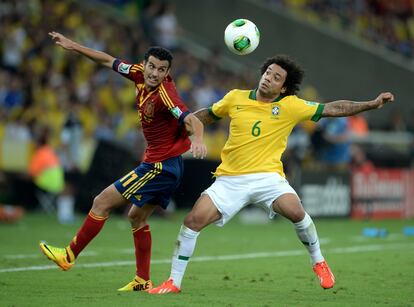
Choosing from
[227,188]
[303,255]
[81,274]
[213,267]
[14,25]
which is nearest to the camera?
[227,188]

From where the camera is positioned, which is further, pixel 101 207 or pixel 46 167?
pixel 46 167

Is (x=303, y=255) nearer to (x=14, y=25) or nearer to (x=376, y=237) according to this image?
(x=376, y=237)

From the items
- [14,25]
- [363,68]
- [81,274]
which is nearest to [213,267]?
[81,274]

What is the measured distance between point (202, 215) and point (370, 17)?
2542 cm

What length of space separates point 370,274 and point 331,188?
9.68 m

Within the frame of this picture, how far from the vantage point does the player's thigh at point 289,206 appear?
32.9ft

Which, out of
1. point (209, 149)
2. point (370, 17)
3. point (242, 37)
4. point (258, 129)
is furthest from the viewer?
point (370, 17)

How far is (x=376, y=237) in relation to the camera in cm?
1777

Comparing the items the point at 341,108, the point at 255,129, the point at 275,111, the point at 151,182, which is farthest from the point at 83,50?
the point at 341,108

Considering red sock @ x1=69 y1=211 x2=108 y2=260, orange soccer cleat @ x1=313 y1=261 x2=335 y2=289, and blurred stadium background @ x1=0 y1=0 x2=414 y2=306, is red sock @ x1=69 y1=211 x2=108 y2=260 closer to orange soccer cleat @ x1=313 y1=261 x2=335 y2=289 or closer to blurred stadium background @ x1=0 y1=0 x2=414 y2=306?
blurred stadium background @ x1=0 y1=0 x2=414 y2=306

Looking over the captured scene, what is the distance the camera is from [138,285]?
1027 centimetres

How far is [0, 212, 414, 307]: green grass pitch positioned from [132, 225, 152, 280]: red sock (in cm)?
38

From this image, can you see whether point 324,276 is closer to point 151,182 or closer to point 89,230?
point 151,182

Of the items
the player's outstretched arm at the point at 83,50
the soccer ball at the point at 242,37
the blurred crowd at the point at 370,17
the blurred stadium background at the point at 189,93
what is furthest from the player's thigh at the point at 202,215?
the blurred crowd at the point at 370,17
